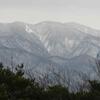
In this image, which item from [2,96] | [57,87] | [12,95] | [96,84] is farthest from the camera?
[96,84]

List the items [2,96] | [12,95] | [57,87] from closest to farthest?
[2,96]
[12,95]
[57,87]

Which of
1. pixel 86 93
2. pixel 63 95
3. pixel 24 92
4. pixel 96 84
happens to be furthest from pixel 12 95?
pixel 96 84

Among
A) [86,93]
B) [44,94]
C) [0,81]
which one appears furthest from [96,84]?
[0,81]

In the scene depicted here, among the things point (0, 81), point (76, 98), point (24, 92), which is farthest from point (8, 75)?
point (76, 98)

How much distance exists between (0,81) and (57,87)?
10.7ft

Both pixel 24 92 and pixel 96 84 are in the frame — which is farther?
pixel 96 84

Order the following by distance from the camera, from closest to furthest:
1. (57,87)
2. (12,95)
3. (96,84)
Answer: (12,95)
(57,87)
(96,84)

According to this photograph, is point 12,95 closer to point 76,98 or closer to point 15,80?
point 15,80

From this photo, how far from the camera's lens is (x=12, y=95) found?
1964cm

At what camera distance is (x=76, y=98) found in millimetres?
20297

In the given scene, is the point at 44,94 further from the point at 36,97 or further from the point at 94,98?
the point at 94,98

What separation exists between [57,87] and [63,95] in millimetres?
819

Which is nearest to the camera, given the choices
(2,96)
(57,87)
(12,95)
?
(2,96)

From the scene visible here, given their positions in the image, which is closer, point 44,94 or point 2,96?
point 2,96
